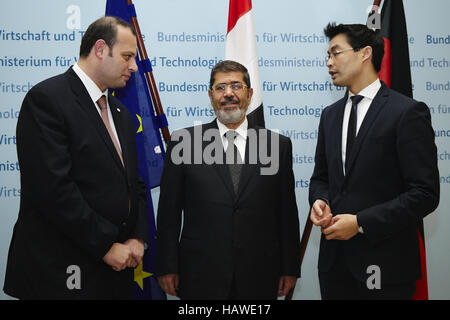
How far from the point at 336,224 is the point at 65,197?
1.33 meters

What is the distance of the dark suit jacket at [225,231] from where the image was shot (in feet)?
6.81

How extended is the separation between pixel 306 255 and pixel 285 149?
1576 millimetres

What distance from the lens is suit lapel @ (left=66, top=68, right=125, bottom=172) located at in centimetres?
192

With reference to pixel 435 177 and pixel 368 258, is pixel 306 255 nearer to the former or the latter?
pixel 368 258

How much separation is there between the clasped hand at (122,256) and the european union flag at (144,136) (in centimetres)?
92

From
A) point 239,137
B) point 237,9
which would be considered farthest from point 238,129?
point 237,9

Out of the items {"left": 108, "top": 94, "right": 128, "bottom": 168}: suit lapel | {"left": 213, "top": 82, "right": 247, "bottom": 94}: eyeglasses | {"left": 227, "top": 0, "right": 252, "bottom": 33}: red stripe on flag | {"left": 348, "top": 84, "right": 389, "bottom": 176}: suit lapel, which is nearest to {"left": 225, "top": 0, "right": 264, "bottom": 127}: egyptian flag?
{"left": 227, "top": 0, "right": 252, "bottom": 33}: red stripe on flag

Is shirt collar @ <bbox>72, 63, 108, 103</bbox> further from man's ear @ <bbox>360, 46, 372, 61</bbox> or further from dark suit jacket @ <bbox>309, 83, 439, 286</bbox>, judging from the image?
man's ear @ <bbox>360, 46, 372, 61</bbox>

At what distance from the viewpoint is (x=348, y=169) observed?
7.07 feet

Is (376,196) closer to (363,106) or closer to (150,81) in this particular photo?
(363,106)

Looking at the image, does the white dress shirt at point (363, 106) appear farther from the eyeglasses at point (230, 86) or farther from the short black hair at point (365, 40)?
the eyeglasses at point (230, 86)

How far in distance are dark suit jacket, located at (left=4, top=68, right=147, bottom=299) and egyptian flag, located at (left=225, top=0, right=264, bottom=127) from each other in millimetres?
1309

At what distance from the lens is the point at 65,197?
172cm
